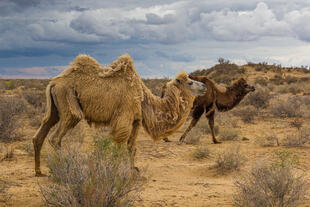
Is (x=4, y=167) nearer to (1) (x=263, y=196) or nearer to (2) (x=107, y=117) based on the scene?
(2) (x=107, y=117)

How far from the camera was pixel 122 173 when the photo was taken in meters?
4.04

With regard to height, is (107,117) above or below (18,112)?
above

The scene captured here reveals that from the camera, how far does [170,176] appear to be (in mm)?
7461

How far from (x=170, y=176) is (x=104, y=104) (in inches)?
94.5

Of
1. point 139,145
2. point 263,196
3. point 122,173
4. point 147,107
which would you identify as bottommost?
point 139,145

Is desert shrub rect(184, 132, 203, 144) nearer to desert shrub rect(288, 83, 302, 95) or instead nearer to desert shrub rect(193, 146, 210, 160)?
desert shrub rect(193, 146, 210, 160)

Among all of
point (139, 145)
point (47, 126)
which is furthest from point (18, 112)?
point (47, 126)

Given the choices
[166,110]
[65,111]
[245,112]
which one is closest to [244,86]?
[166,110]

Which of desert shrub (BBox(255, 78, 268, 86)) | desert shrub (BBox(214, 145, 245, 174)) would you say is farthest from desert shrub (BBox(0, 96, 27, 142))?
desert shrub (BBox(255, 78, 268, 86))

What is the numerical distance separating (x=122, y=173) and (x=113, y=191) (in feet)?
0.78

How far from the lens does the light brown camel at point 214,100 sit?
11.5 m

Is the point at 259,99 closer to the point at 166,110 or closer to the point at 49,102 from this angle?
the point at 166,110

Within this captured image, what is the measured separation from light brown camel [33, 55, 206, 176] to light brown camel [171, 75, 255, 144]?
460cm

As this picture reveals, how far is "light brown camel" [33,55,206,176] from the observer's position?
245 inches
